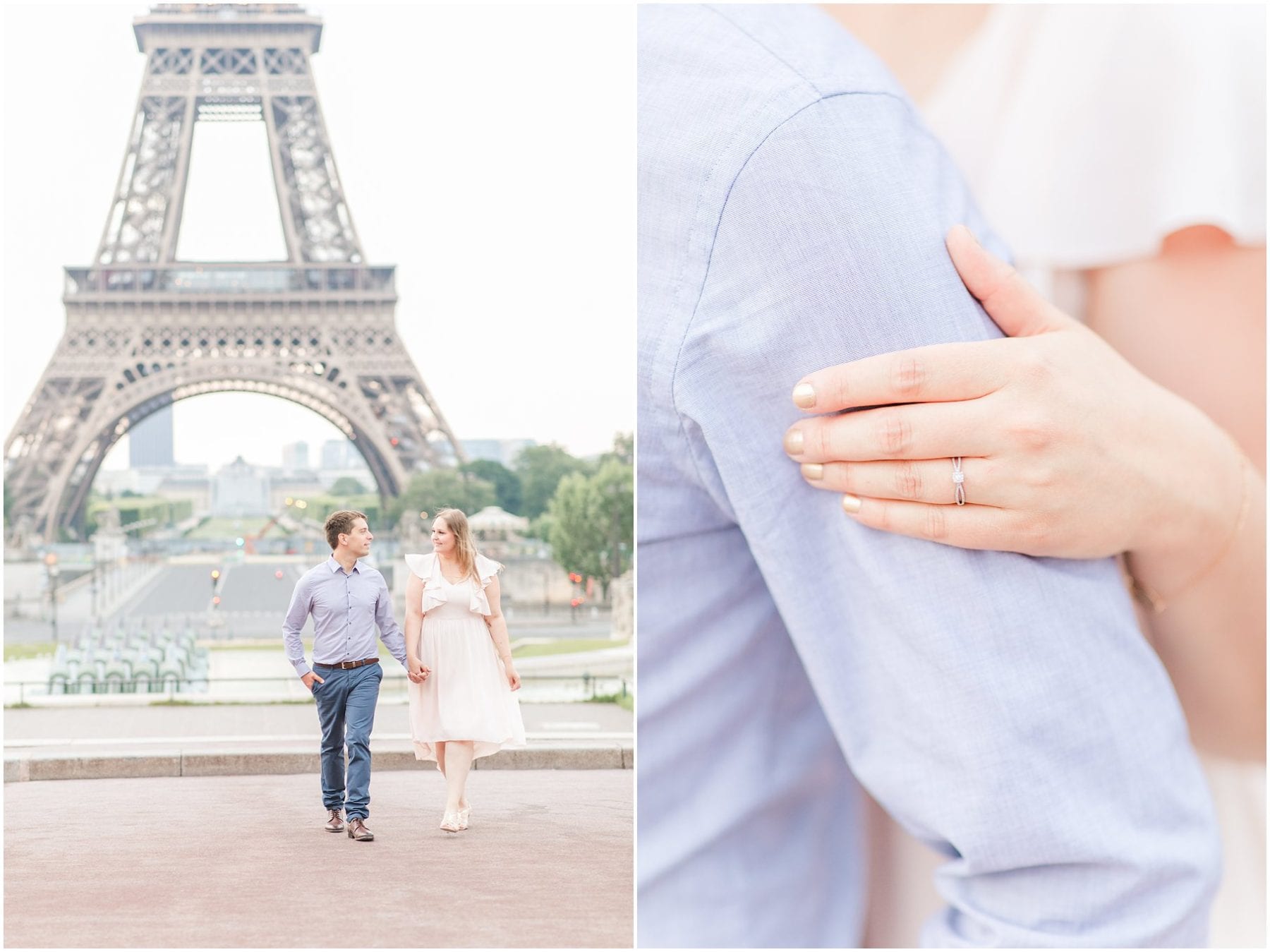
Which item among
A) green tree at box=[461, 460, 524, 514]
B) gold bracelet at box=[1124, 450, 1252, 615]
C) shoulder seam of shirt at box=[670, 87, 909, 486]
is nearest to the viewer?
shoulder seam of shirt at box=[670, 87, 909, 486]

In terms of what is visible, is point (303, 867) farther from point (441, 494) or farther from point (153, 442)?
point (153, 442)

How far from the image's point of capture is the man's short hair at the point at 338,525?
1.55 metres

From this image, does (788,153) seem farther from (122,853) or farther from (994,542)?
(122,853)

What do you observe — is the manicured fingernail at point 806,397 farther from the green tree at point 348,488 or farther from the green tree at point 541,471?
the green tree at point 348,488

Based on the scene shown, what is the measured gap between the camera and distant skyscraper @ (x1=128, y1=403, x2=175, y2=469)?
1.59 m

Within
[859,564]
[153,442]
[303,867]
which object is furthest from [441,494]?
[859,564]

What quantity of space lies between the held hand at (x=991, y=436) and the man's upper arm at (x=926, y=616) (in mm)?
18

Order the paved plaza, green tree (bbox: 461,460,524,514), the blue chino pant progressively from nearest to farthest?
the paved plaza, the blue chino pant, green tree (bbox: 461,460,524,514)

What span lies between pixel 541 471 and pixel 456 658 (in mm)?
355

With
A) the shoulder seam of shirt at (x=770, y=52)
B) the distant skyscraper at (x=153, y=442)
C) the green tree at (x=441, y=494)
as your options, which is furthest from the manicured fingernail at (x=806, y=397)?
the distant skyscraper at (x=153, y=442)

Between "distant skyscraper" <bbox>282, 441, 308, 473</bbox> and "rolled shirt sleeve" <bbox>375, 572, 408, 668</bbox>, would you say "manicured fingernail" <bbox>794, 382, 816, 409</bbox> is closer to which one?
"rolled shirt sleeve" <bbox>375, 572, 408, 668</bbox>

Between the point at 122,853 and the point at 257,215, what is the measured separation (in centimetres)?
111

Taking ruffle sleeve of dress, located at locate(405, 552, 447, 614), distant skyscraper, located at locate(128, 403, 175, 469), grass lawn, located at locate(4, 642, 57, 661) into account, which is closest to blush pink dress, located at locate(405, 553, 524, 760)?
ruffle sleeve of dress, located at locate(405, 552, 447, 614)

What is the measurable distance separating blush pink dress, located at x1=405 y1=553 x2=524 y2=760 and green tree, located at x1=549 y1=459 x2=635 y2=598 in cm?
15
